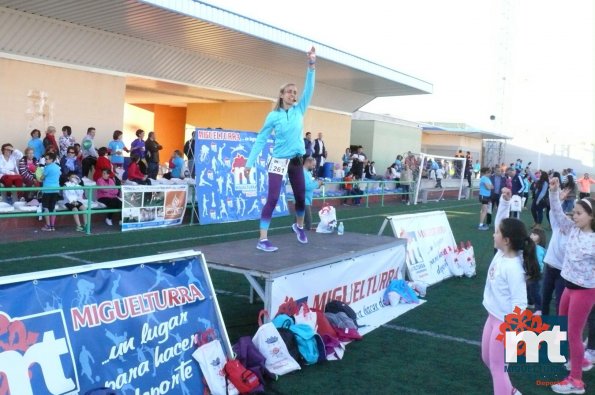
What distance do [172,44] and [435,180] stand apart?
48.4ft

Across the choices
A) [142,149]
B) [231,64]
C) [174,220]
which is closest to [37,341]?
[174,220]

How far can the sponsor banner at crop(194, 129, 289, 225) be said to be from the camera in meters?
14.1

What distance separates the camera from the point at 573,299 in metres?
4.79

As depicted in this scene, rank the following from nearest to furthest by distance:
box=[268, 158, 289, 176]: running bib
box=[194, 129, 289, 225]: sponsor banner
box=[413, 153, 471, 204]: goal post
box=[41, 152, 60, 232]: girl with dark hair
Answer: box=[268, 158, 289, 176]: running bib
box=[41, 152, 60, 232]: girl with dark hair
box=[194, 129, 289, 225]: sponsor banner
box=[413, 153, 471, 204]: goal post

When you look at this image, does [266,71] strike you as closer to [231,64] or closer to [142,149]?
[231,64]

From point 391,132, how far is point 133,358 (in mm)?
29695

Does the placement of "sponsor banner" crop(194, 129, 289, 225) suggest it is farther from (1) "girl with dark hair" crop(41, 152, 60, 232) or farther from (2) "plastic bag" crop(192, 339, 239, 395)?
(2) "plastic bag" crop(192, 339, 239, 395)

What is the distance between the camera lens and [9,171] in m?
12.7

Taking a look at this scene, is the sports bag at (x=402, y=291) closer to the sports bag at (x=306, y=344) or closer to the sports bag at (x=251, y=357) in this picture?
the sports bag at (x=306, y=344)

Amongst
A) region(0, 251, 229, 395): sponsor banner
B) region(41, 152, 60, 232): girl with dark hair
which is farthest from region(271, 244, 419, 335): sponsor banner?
region(41, 152, 60, 232): girl with dark hair

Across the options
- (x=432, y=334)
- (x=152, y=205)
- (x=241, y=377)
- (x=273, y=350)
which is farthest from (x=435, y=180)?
(x=241, y=377)

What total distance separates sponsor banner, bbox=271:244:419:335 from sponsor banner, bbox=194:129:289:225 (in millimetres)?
6357

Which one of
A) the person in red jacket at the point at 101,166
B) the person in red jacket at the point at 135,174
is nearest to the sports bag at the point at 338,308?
the person in red jacket at the point at 101,166

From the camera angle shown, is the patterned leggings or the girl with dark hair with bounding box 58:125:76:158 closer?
the patterned leggings
